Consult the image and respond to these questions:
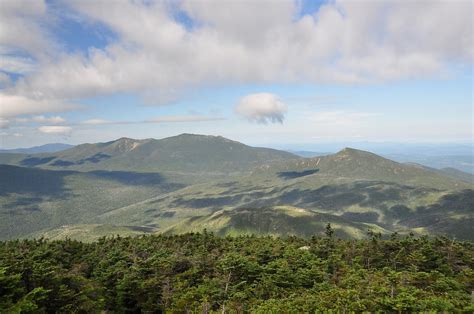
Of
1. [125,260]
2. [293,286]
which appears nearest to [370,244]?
[293,286]

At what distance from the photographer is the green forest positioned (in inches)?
1877

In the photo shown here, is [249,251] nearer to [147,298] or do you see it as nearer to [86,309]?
Answer: [147,298]

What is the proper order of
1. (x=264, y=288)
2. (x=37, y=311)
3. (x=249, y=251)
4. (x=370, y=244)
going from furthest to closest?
1. (x=370, y=244)
2. (x=249, y=251)
3. (x=264, y=288)
4. (x=37, y=311)

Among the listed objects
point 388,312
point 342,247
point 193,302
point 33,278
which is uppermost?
point 33,278

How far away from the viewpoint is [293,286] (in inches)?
2822

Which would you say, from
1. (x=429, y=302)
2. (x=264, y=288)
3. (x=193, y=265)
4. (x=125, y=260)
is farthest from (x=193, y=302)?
(x=125, y=260)

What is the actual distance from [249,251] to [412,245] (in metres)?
50.9

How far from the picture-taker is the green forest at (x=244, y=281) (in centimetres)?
4769

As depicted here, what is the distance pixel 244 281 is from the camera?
2539 inches

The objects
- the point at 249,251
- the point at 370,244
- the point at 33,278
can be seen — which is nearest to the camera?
the point at 33,278

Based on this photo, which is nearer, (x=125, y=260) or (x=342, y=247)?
(x=125, y=260)

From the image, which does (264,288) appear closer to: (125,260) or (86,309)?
(86,309)

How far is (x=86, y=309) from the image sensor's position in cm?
5200

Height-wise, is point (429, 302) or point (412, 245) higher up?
point (429, 302)
